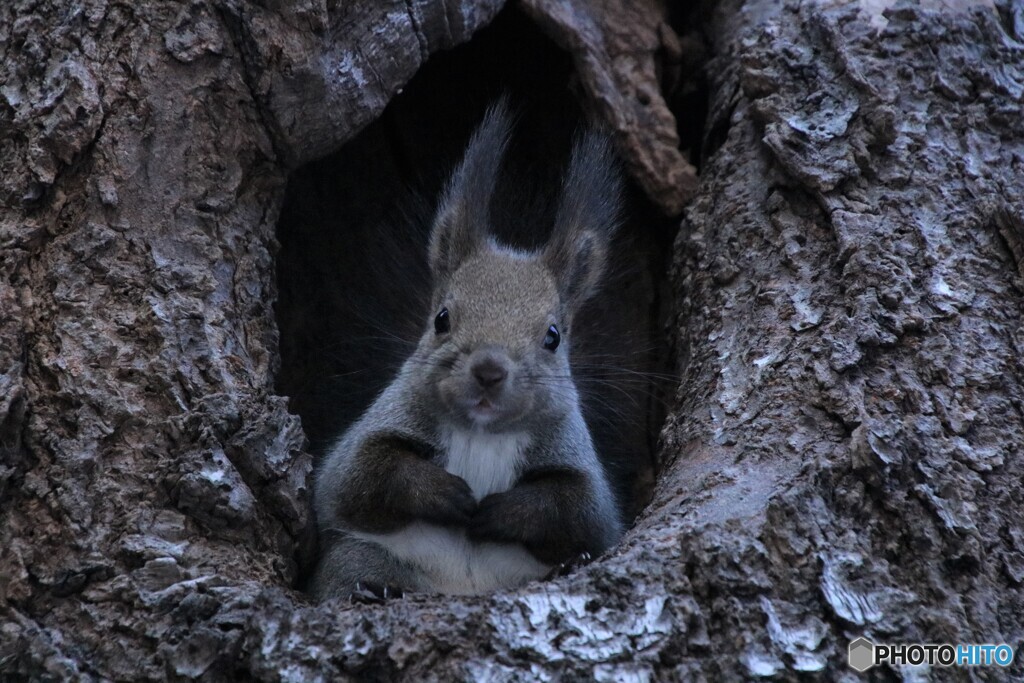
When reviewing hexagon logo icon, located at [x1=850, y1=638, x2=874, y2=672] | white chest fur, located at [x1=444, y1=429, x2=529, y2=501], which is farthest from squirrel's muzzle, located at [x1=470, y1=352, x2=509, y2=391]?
hexagon logo icon, located at [x1=850, y1=638, x2=874, y2=672]

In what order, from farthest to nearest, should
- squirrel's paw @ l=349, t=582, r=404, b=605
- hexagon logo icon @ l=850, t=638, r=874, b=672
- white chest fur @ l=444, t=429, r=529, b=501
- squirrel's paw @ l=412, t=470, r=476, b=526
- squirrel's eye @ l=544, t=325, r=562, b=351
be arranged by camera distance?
squirrel's eye @ l=544, t=325, r=562, b=351 → white chest fur @ l=444, t=429, r=529, b=501 → squirrel's paw @ l=412, t=470, r=476, b=526 → squirrel's paw @ l=349, t=582, r=404, b=605 → hexagon logo icon @ l=850, t=638, r=874, b=672

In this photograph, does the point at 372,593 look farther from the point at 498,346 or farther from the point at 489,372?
the point at 498,346

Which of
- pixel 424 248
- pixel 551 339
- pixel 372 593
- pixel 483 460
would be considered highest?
pixel 424 248

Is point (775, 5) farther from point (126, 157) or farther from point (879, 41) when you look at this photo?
point (126, 157)

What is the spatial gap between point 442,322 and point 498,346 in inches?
14.7

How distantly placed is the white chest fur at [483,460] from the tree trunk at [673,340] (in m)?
0.62

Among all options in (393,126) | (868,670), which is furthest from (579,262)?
(868,670)

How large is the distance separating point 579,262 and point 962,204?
1485mm

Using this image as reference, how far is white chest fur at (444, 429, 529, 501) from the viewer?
400cm

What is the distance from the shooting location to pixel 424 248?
16.1 feet

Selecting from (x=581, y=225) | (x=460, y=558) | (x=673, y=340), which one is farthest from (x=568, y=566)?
(x=581, y=225)

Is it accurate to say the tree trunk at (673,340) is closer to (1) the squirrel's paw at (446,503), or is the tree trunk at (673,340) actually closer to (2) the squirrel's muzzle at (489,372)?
(1) the squirrel's paw at (446,503)

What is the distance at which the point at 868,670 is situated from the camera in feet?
8.99

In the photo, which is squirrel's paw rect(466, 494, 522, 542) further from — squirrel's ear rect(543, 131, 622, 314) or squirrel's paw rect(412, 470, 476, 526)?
squirrel's ear rect(543, 131, 622, 314)
